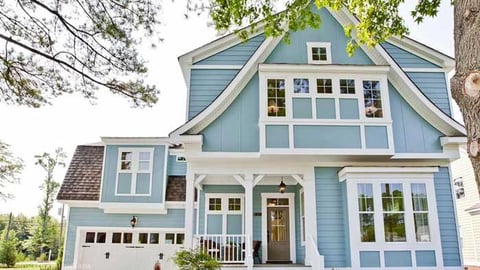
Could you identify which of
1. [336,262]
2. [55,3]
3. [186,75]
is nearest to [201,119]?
[186,75]

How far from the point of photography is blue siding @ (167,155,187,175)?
1457 centimetres

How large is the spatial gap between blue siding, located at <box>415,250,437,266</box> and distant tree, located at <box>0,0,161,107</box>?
721 centimetres

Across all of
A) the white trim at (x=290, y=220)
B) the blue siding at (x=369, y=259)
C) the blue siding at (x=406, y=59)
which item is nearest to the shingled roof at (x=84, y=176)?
the white trim at (x=290, y=220)

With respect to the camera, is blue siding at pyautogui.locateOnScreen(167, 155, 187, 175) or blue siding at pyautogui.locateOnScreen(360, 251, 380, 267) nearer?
blue siding at pyautogui.locateOnScreen(360, 251, 380, 267)

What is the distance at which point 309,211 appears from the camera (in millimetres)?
9453

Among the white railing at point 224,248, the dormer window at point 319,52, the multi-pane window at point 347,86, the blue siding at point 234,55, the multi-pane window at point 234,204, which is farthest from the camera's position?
the multi-pane window at point 234,204

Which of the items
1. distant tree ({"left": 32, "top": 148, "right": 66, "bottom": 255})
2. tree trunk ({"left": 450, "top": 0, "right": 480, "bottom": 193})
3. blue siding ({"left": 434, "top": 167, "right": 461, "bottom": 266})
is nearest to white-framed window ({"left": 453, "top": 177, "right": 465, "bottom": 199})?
blue siding ({"left": 434, "top": 167, "right": 461, "bottom": 266})

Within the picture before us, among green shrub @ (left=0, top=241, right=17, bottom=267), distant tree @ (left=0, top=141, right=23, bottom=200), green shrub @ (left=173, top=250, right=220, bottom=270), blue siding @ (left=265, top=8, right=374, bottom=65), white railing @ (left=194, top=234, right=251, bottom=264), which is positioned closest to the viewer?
green shrub @ (left=173, top=250, right=220, bottom=270)

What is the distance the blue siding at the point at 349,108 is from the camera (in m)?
9.34

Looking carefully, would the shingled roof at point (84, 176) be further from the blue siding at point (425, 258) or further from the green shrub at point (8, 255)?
the green shrub at point (8, 255)

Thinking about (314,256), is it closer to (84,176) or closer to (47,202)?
(84,176)

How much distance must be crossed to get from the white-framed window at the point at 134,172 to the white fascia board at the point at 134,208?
0.39 meters

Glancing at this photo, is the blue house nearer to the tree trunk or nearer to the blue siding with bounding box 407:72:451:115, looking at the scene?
the blue siding with bounding box 407:72:451:115

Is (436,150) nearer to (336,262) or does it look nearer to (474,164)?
(336,262)
